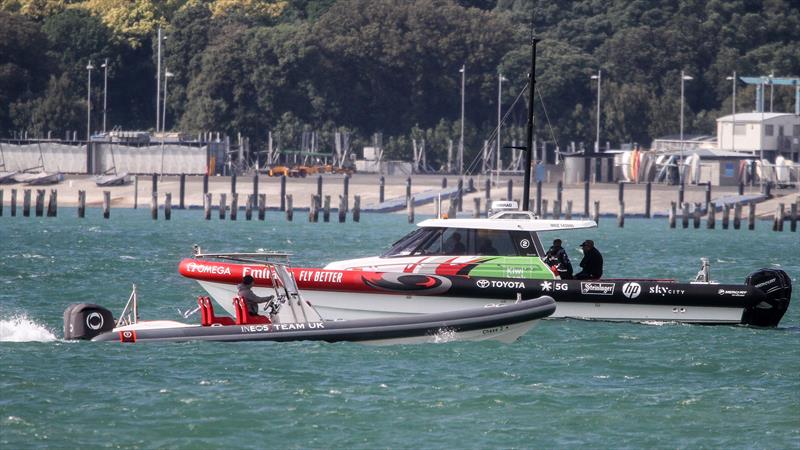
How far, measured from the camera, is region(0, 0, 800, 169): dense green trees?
120000 mm

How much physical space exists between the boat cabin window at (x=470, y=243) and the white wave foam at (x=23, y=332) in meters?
6.43

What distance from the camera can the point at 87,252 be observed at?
5859 cm

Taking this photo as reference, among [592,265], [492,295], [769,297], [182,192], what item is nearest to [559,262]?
[592,265]

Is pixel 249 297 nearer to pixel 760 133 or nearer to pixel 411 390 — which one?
pixel 411 390

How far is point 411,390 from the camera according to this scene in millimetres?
25328

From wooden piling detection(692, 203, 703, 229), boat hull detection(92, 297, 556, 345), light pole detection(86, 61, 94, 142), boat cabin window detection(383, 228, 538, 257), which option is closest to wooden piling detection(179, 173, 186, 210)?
light pole detection(86, 61, 94, 142)

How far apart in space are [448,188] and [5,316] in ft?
223

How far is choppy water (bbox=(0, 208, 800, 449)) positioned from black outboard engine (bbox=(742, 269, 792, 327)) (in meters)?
0.40

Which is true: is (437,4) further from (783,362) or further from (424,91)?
(783,362)

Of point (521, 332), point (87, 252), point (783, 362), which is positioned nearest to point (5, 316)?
point (521, 332)

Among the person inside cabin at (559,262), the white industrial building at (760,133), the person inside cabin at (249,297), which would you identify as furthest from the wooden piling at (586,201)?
the person inside cabin at (249,297)

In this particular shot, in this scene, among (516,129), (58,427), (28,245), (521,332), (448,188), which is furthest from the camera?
(516,129)

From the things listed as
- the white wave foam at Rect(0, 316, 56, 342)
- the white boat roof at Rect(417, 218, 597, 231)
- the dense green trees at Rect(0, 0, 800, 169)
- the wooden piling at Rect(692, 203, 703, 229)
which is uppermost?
the dense green trees at Rect(0, 0, 800, 169)

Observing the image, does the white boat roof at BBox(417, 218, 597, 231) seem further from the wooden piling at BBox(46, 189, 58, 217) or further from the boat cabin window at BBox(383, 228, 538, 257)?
the wooden piling at BBox(46, 189, 58, 217)
